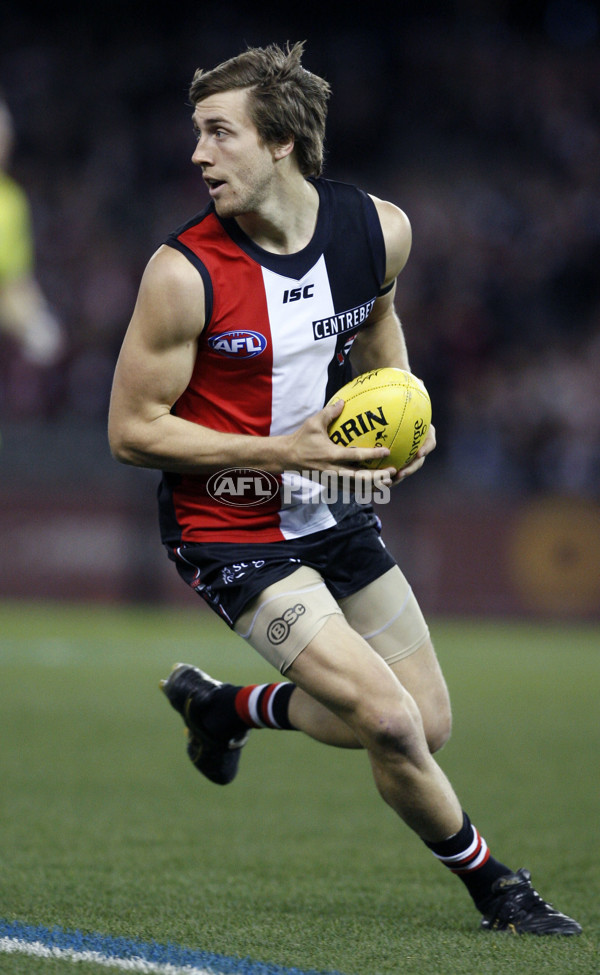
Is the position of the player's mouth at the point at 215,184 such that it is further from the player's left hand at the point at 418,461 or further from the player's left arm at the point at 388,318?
the player's left hand at the point at 418,461

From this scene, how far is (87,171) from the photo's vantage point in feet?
58.1

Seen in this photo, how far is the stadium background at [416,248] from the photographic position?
1395 cm

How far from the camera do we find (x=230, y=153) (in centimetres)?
364

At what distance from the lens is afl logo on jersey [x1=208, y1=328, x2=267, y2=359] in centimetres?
364

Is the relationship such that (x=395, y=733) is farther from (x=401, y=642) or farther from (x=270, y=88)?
(x=270, y=88)

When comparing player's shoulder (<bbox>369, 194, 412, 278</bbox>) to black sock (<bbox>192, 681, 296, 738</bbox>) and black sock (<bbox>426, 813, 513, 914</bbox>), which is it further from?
black sock (<bbox>426, 813, 513, 914</bbox>)

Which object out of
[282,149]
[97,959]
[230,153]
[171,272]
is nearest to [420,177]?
[282,149]

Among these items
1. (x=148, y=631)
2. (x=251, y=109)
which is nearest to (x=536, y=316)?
(x=148, y=631)

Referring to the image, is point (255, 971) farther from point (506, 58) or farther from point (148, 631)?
point (506, 58)

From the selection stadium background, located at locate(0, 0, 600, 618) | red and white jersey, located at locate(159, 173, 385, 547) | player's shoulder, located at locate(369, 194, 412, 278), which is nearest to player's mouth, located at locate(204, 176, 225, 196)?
red and white jersey, located at locate(159, 173, 385, 547)

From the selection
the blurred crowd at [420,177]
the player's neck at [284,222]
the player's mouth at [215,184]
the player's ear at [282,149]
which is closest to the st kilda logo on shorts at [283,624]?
the player's neck at [284,222]

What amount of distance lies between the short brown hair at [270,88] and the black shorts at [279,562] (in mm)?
1204

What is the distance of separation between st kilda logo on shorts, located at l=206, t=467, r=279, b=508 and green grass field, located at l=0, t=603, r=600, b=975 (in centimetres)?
122

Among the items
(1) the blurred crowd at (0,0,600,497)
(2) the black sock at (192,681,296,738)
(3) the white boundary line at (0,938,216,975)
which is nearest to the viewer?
(3) the white boundary line at (0,938,216,975)
